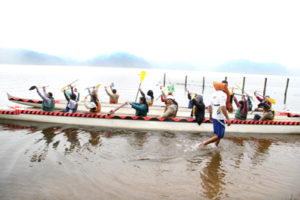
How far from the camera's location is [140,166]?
534 cm

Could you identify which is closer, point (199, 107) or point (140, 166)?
point (140, 166)

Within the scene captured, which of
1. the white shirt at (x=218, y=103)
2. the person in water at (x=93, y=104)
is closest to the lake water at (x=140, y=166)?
the white shirt at (x=218, y=103)

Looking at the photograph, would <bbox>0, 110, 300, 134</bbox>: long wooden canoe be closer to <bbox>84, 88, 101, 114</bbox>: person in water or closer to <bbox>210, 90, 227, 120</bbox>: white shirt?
<bbox>84, 88, 101, 114</bbox>: person in water

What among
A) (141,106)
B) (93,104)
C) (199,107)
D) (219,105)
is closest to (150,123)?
(141,106)

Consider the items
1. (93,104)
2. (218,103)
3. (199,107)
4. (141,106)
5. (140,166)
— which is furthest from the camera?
(93,104)

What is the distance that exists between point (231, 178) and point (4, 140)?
6604mm

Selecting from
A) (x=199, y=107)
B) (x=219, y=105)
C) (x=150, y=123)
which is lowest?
(x=150, y=123)

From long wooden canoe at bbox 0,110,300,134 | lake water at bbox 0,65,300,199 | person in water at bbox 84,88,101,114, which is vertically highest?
person in water at bbox 84,88,101,114

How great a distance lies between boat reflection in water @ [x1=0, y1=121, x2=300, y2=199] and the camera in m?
4.25

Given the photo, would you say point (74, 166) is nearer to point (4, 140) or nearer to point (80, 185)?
point (80, 185)

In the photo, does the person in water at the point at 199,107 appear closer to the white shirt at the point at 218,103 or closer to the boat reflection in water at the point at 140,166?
the boat reflection in water at the point at 140,166

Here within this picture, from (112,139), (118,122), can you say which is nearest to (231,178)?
(112,139)

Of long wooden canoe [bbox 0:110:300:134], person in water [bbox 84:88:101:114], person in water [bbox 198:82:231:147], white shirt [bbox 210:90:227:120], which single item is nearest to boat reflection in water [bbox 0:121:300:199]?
long wooden canoe [bbox 0:110:300:134]

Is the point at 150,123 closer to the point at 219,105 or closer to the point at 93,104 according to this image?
the point at 93,104
